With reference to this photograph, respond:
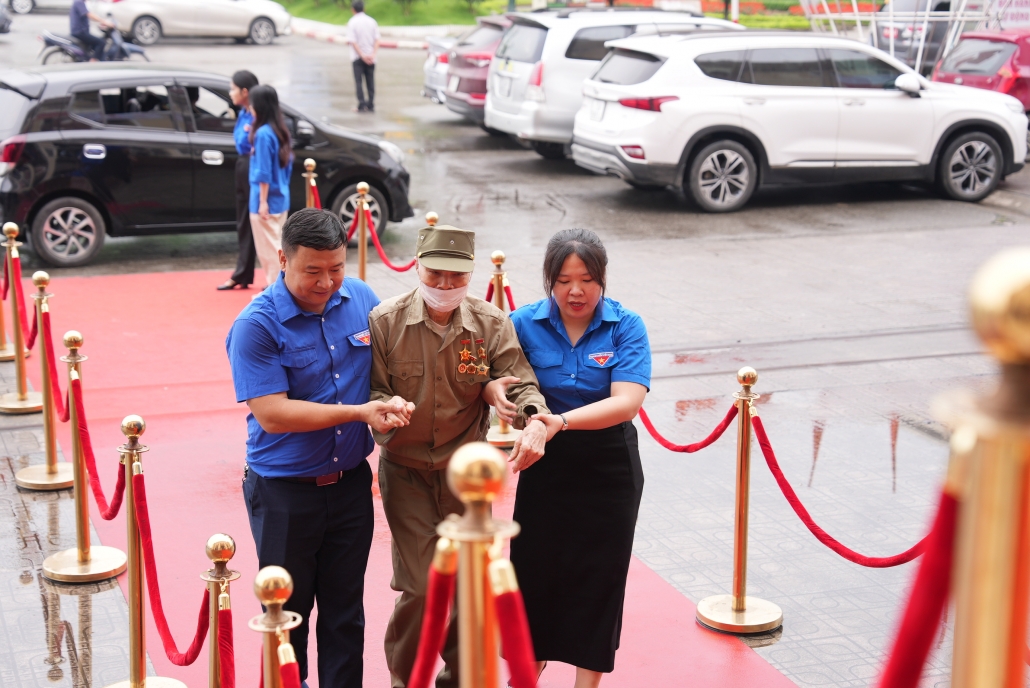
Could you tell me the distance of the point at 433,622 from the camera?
6.57ft

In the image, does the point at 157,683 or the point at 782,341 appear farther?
the point at 782,341

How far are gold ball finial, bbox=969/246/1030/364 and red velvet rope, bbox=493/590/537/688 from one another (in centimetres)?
94

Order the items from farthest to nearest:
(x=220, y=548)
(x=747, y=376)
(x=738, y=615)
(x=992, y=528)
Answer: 1. (x=738, y=615)
2. (x=747, y=376)
3. (x=220, y=548)
4. (x=992, y=528)

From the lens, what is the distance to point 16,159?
412 inches

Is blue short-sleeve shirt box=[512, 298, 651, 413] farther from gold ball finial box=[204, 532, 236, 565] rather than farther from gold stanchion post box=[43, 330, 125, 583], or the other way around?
gold stanchion post box=[43, 330, 125, 583]

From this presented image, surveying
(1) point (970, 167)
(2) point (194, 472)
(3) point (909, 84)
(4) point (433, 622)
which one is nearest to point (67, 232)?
(2) point (194, 472)

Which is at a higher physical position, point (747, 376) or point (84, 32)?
point (84, 32)

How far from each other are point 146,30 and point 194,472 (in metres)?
26.0

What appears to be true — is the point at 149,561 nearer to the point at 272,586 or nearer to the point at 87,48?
the point at 272,586

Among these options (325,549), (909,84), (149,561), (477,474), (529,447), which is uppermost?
(909,84)

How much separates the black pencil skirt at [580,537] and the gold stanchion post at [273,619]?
4.74 feet

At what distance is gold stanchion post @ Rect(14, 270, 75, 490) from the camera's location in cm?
623

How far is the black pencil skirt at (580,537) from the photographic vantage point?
4023 millimetres

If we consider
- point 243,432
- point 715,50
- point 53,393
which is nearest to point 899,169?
point 715,50
